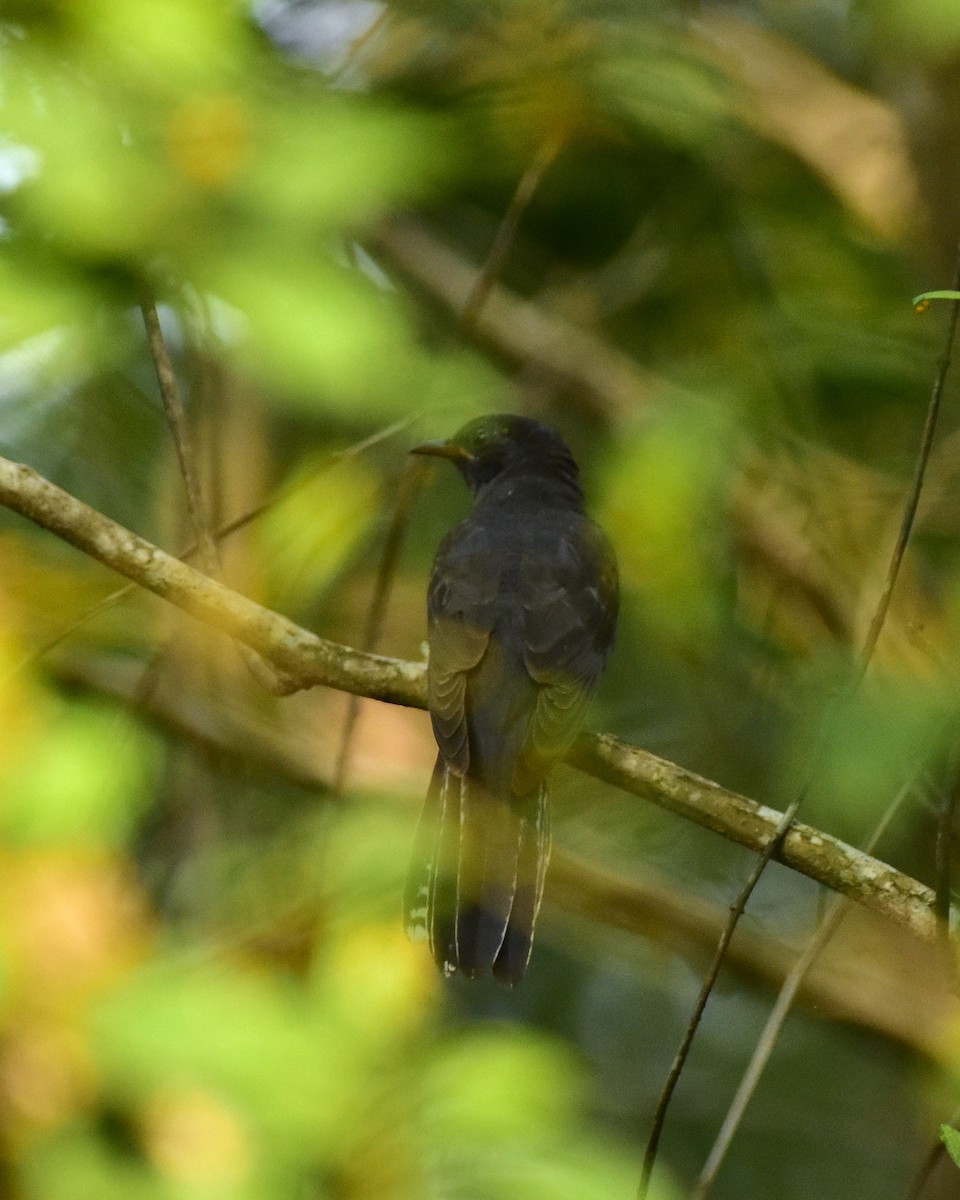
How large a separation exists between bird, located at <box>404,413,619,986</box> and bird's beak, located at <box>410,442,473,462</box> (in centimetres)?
2

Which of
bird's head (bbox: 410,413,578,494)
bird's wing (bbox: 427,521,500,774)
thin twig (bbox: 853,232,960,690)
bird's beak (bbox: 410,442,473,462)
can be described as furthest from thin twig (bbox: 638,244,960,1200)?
bird's head (bbox: 410,413,578,494)

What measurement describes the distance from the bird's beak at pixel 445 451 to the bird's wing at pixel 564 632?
58 centimetres

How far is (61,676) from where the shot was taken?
5.63 metres

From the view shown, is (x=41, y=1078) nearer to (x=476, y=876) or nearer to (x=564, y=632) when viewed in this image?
(x=476, y=876)

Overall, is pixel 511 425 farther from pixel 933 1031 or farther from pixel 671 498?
pixel 933 1031

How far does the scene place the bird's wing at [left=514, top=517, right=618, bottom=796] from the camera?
14.2ft

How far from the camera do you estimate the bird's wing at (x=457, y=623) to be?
429 cm

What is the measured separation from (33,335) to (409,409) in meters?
2.50

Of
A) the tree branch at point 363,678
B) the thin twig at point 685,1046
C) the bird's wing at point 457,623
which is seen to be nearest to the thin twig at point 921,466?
the thin twig at point 685,1046

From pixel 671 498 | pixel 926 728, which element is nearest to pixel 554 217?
pixel 671 498

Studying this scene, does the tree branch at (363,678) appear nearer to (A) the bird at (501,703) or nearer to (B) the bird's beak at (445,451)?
(A) the bird at (501,703)

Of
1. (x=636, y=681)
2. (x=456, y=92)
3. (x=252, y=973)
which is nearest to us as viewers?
(x=252, y=973)

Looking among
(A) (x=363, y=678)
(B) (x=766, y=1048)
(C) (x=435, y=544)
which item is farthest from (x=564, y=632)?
(C) (x=435, y=544)

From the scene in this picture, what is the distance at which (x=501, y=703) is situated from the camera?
4473 mm
